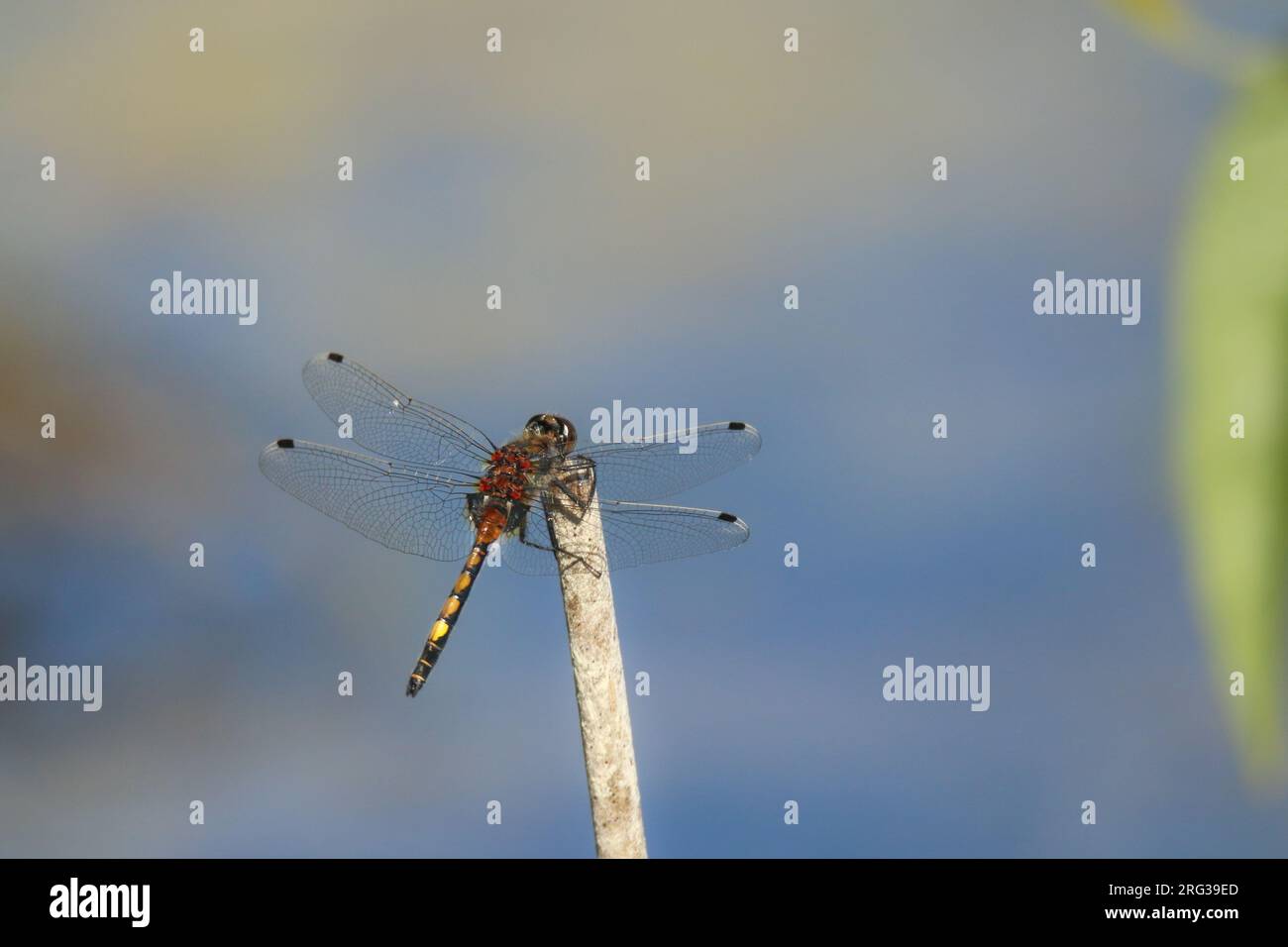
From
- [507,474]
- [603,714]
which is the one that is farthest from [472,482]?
[603,714]

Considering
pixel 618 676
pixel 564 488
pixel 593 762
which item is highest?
pixel 564 488

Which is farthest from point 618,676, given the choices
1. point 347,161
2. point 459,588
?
point 347,161

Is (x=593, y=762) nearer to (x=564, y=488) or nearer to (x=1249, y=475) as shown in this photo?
(x=564, y=488)

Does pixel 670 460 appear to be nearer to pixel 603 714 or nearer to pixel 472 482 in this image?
pixel 472 482

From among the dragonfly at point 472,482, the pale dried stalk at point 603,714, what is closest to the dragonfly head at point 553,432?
the dragonfly at point 472,482

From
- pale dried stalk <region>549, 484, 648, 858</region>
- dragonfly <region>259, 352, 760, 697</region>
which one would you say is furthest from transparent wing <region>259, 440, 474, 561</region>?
pale dried stalk <region>549, 484, 648, 858</region>

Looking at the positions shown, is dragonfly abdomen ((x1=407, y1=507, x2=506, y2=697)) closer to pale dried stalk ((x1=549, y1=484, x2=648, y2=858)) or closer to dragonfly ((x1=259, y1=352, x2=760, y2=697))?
dragonfly ((x1=259, y1=352, x2=760, y2=697))
